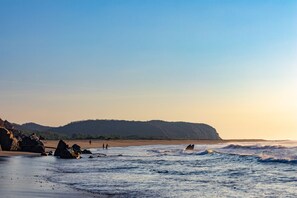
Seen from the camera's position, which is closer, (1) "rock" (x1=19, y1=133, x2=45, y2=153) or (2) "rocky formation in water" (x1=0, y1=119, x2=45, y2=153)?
(2) "rocky formation in water" (x1=0, y1=119, x2=45, y2=153)

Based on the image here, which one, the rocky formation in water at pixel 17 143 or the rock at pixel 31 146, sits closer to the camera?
the rocky formation in water at pixel 17 143

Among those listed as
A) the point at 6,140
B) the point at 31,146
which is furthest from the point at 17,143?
the point at 6,140

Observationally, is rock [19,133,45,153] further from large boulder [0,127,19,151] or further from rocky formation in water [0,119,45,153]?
large boulder [0,127,19,151]

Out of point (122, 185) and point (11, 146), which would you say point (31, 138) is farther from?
point (122, 185)

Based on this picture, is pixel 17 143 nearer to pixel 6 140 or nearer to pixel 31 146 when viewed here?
pixel 31 146

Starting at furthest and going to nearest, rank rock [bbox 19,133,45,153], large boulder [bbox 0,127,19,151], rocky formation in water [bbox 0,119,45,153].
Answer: rock [bbox 19,133,45,153] → rocky formation in water [bbox 0,119,45,153] → large boulder [bbox 0,127,19,151]

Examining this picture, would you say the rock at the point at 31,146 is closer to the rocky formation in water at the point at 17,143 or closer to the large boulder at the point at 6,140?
the rocky formation in water at the point at 17,143

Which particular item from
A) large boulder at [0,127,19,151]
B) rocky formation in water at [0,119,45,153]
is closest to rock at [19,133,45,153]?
rocky formation in water at [0,119,45,153]

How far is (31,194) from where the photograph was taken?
63.3ft

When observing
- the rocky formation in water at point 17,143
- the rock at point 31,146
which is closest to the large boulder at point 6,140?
the rocky formation in water at point 17,143

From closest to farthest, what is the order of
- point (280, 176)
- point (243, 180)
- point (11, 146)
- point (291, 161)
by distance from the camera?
point (243, 180), point (280, 176), point (291, 161), point (11, 146)

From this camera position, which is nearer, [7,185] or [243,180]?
[7,185]

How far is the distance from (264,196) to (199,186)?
179 inches

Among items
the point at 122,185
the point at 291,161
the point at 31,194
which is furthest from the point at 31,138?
the point at 31,194
